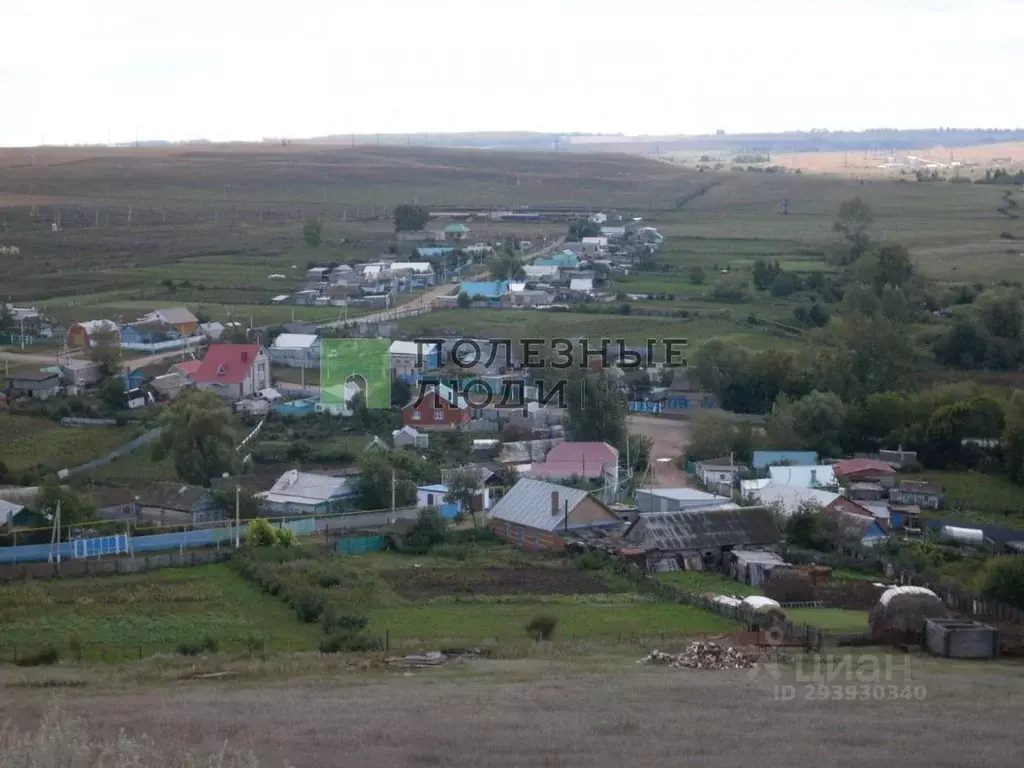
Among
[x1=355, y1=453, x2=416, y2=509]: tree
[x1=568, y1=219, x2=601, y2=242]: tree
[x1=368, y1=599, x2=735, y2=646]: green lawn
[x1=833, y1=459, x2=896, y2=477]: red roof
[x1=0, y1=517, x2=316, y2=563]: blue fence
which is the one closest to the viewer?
[x1=368, y1=599, x2=735, y2=646]: green lawn

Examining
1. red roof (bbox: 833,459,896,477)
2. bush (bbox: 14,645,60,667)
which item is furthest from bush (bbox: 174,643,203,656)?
red roof (bbox: 833,459,896,477)

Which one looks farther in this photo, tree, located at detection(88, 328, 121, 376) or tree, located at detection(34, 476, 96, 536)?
tree, located at detection(88, 328, 121, 376)

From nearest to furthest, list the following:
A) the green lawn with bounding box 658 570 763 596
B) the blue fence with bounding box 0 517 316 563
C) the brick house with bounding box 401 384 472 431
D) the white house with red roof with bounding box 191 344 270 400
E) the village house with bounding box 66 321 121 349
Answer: the green lawn with bounding box 658 570 763 596 < the blue fence with bounding box 0 517 316 563 < the brick house with bounding box 401 384 472 431 < the white house with red roof with bounding box 191 344 270 400 < the village house with bounding box 66 321 121 349

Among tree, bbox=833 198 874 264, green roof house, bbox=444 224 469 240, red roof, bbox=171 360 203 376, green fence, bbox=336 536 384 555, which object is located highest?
tree, bbox=833 198 874 264

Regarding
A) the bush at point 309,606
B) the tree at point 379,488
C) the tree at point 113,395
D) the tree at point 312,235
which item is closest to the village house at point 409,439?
the tree at point 379,488

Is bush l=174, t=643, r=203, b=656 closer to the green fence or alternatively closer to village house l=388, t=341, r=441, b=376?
the green fence

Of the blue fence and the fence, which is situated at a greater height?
the blue fence
